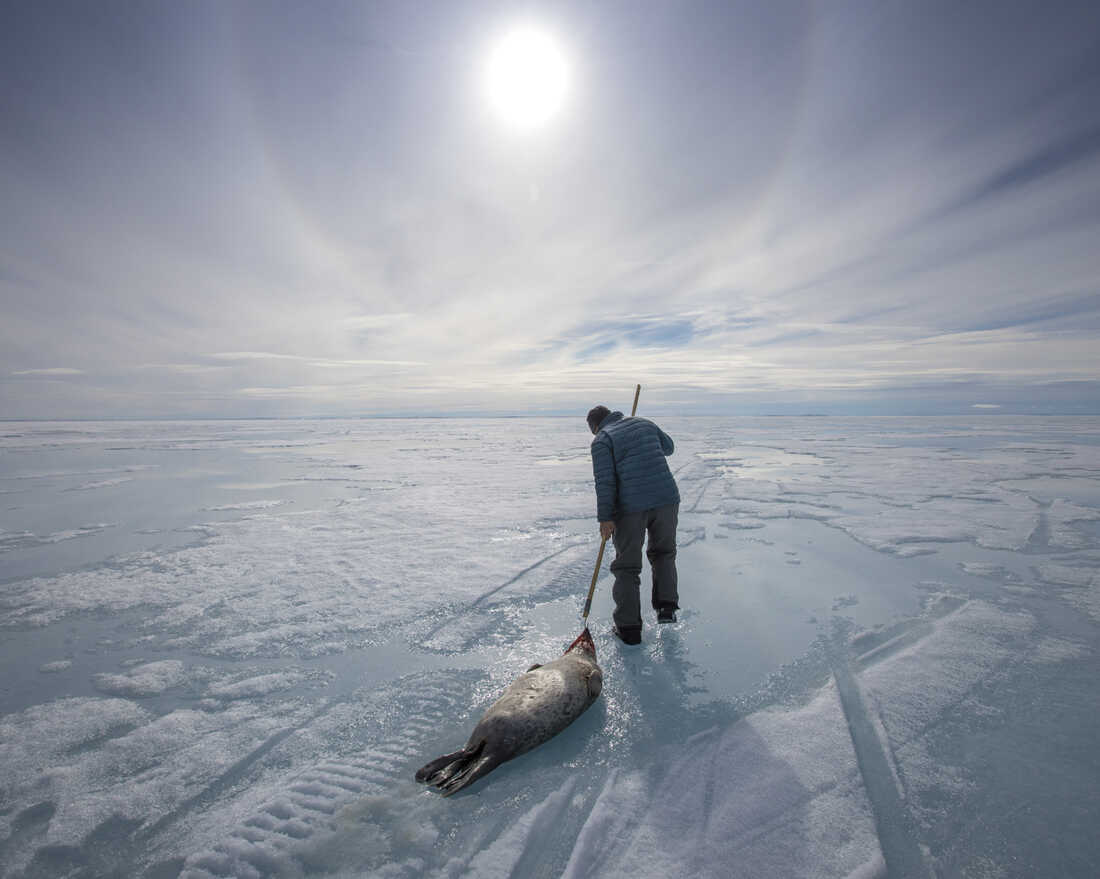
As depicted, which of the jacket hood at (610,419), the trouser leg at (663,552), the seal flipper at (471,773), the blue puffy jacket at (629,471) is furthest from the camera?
the jacket hood at (610,419)

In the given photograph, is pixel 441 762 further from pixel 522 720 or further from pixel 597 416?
pixel 597 416

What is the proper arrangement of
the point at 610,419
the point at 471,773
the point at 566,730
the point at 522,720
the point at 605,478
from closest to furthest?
the point at 471,773 → the point at 522,720 → the point at 566,730 → the point at 605,478 → the point at 610,419

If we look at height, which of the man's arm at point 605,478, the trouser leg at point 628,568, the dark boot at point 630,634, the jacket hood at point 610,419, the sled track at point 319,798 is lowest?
the sled track at point 319,798

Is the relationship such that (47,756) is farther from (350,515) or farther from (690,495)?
(690,495)

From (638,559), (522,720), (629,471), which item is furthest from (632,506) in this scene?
(522,720)

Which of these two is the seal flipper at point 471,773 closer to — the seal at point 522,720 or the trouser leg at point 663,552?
the seal at point 522,720

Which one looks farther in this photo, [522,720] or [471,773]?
[522,720]

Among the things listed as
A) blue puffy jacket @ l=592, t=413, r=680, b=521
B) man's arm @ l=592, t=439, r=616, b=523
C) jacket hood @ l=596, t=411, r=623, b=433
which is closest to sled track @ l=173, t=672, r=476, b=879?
man's arm @ l=592, t=439, r=616, b=523

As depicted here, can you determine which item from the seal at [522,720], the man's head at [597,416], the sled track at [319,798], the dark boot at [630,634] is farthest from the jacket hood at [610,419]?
the sled track at [319,798]
